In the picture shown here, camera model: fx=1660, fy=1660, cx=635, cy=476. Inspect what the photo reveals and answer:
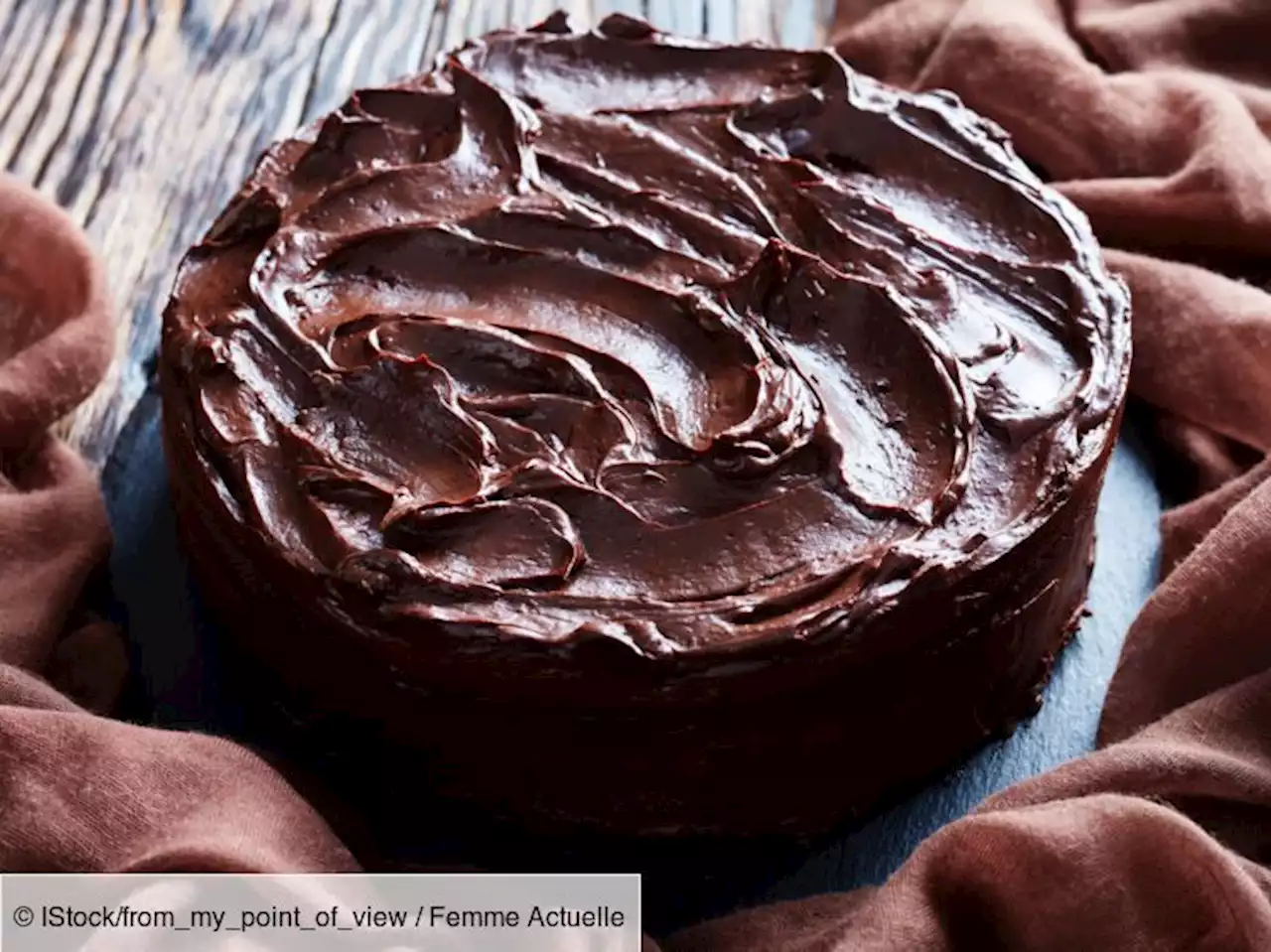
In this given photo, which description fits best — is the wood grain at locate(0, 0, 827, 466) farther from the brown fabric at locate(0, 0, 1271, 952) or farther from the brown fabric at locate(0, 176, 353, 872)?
the brown fabric at locate(0, 0, 1271, 952)

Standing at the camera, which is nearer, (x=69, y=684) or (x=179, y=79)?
(x=69, y=684)

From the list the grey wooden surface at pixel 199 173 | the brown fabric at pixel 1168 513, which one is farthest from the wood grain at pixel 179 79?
the brown fabric at pixel 1168 513

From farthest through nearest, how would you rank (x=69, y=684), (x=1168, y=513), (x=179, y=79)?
(x=179, y=79)
(x=1168, y=513)
(x=69, y=684)

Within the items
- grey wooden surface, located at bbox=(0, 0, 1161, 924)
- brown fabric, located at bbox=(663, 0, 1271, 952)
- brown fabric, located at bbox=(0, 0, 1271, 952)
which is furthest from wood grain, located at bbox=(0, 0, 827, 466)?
brown fabric, located at bbox=(663, 0, 1271, 952)

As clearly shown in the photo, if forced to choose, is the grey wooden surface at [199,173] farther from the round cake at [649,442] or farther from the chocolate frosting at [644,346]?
the chocolate frosting at [644,346]

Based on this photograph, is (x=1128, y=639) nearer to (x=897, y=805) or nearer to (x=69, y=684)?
(x=897, y=805)

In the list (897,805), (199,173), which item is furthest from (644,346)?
(199,173)

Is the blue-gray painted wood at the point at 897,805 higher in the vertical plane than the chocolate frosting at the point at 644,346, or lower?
lower

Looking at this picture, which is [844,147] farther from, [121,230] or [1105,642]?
[121,230]
